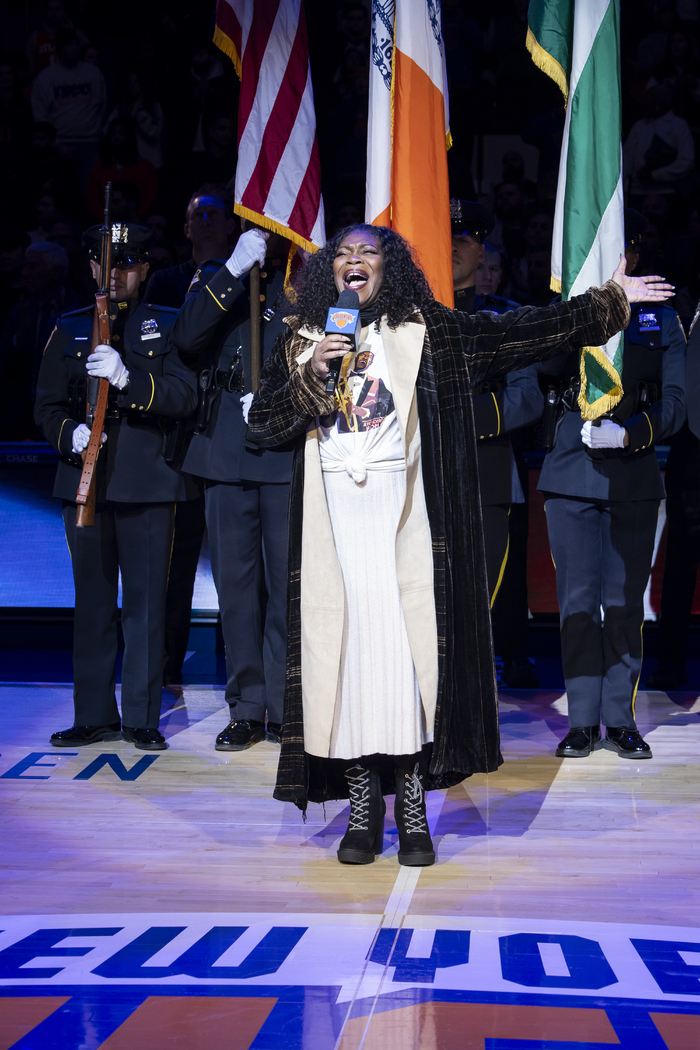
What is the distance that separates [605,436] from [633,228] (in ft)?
2.78

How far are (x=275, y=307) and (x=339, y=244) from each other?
134cm

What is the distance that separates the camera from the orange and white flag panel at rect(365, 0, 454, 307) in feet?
13.6

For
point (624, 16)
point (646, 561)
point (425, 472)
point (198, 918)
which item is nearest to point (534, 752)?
point (646, 561)

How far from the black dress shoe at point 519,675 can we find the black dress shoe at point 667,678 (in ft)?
1.81

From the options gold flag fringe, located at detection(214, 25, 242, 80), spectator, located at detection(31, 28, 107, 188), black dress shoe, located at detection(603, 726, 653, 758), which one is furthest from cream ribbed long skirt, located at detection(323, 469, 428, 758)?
spectator, located at detection(31, 28, 107, 188)

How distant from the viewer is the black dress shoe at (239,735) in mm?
4398

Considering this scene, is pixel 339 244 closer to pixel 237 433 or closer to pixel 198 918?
pixel 237 433

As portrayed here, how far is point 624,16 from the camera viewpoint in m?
8.75

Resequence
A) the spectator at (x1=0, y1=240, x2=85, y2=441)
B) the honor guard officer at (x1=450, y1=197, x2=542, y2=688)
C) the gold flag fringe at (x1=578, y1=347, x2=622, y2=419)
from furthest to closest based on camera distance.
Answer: the spectator at (x1=0, y1=240, x2=85, y2=441) < the honor guard officer at (x1=450, y1=197, x2=542, y2=688) < the gold flag fringe at (x1=578, y1=347, x2=622, y2=419)

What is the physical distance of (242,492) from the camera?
4484mm

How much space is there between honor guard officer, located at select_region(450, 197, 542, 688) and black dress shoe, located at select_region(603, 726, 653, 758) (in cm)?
→ 71

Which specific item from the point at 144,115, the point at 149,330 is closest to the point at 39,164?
the point at 144,115

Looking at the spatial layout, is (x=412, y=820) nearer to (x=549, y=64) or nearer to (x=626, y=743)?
(x=626, y=743)

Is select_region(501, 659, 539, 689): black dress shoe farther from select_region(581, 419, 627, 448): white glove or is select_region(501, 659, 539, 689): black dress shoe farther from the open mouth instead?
the open mouth
